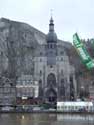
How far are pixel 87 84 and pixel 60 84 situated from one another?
25.5ft

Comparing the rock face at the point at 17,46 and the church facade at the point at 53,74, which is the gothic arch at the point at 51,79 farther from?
the rock face at the point at 17,46

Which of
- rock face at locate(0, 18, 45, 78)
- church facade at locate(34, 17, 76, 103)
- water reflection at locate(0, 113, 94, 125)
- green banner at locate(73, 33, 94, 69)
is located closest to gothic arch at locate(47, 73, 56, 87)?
church facade at locate(34, 17, 76, 103)

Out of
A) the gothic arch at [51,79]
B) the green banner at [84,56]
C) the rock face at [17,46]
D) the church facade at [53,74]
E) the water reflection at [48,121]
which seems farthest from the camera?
the rock face at [17,46]

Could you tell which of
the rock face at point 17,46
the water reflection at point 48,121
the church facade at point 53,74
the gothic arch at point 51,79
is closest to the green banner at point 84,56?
the water reflection at point 48,121

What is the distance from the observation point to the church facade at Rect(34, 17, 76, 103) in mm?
126375

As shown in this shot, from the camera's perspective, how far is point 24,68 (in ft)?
461

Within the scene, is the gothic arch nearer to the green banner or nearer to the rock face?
the rock face

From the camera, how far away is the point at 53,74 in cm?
12850

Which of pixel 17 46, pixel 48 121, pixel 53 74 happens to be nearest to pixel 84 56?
pixel 48 121

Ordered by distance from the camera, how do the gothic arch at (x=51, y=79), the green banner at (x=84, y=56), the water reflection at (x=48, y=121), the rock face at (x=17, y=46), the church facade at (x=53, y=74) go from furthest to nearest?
the rock face at (x=17, y=46)
the gothic arch at (x=51, y=79)
the church facade at (x=53, y=74)
the green banner at (x=84, y=56)
the water reflection at (x=48, y=121)

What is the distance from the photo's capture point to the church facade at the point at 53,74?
126m

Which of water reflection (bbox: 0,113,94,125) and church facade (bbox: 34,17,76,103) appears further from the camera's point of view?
church facade (bbox: 34,17,76,103)

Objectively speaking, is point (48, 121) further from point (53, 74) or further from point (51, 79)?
point (53, 74)

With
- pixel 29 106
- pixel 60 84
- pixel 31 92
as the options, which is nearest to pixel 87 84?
pixel 60 84
